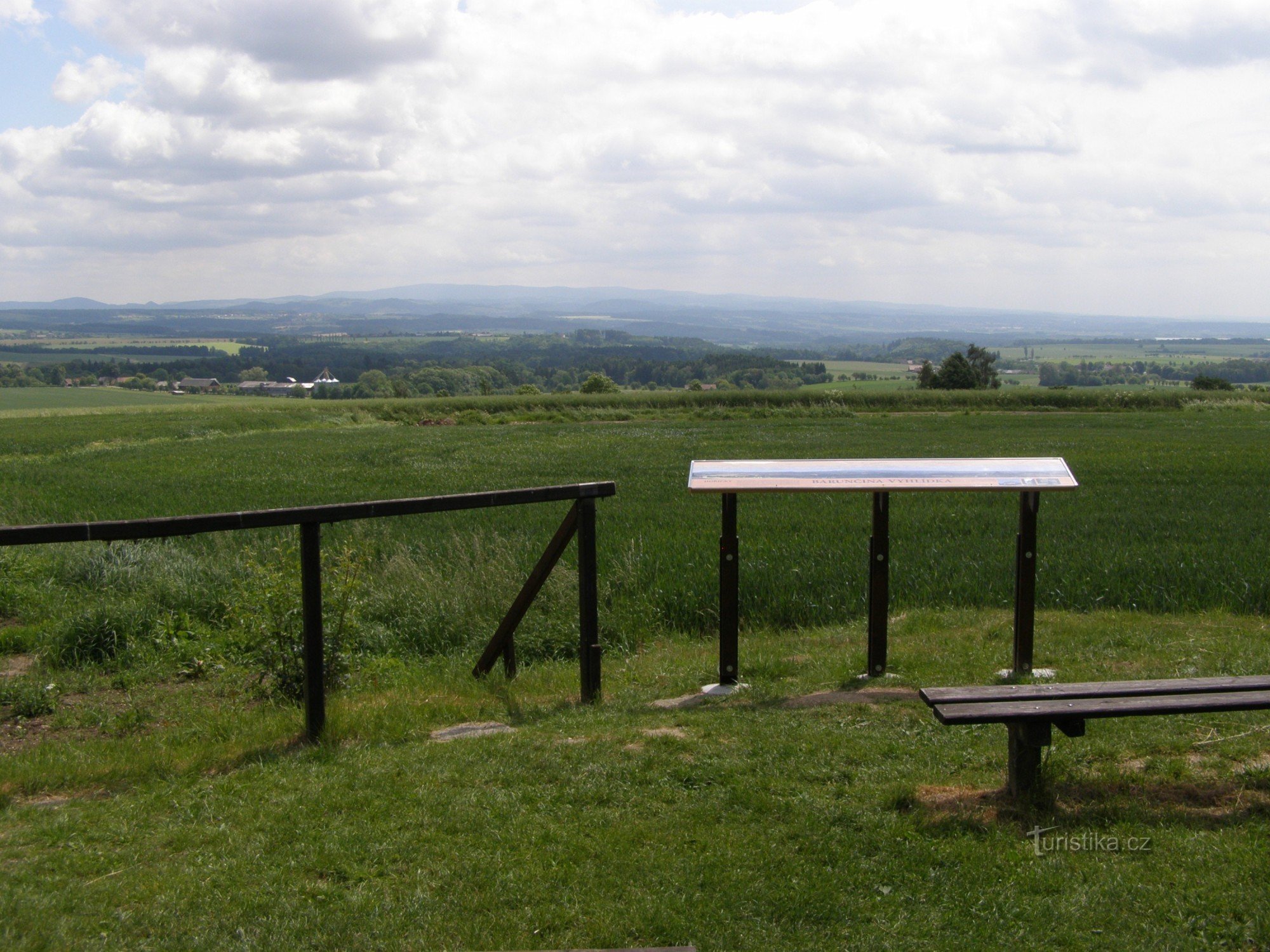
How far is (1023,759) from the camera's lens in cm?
424

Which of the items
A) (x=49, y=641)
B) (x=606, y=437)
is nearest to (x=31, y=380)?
(x=606, y=437)

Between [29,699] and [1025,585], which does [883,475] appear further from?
[29,699]

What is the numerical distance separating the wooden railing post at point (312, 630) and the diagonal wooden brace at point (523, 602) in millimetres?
1430

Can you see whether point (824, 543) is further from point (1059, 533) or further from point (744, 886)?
point (744, 886)

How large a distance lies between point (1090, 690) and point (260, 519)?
13.8 ft

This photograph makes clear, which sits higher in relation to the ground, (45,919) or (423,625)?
(45,919)

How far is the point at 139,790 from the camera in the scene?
4574mm

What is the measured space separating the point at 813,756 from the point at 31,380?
127 metres

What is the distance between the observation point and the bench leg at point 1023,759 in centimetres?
Result: 418

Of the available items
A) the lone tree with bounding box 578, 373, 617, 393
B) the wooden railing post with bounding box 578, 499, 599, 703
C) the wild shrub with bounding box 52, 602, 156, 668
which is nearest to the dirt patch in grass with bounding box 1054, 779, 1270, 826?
the wooden railing post with bounding box 578, 499, 599, 703

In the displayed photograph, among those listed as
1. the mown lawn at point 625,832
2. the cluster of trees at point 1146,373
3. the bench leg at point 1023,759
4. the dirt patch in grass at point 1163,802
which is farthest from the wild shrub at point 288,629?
the cluster of trees at point 1146,373

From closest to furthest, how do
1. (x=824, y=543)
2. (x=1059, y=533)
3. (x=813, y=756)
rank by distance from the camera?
(x=813, y=756)
(x=824, y=543)
(x=1059, y=533)

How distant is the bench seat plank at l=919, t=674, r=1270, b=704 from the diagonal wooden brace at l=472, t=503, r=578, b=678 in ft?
7.99

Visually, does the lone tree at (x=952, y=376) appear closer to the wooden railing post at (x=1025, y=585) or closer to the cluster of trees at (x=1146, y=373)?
the cluster of trees at (x=1146, y=373)
